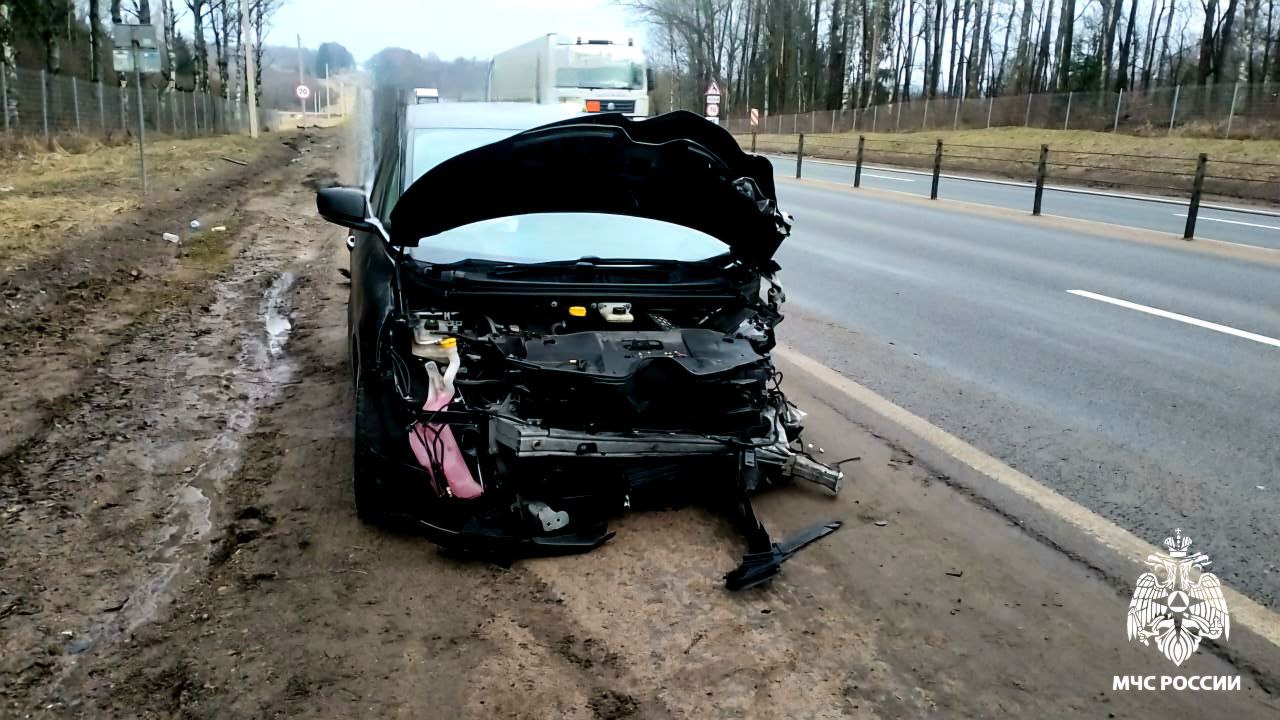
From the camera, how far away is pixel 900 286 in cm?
964

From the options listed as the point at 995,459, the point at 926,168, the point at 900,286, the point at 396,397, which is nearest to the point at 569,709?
the point at 396,397

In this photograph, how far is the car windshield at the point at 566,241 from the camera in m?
4.32

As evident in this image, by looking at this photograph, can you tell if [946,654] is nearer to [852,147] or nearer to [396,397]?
[396,397]

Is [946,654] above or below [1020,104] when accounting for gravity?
below

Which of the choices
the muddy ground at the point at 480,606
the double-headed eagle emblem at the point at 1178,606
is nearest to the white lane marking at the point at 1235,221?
the muddy ground at the point at 480,606

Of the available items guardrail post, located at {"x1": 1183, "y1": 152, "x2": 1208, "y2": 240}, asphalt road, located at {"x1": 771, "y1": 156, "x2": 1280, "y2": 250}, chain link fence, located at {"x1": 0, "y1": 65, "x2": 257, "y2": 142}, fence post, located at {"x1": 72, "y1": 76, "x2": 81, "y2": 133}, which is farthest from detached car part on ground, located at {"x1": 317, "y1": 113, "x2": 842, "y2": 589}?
fence post, located at {"x1": 72, "y1": 76, "x2": 81, "y2": 133}

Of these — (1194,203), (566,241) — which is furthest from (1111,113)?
(566,241)

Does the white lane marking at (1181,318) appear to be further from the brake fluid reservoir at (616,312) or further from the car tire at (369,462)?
the car tire at (369,462)

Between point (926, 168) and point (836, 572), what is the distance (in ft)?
95.9

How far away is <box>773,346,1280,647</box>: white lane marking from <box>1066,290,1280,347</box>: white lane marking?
12.2 ft

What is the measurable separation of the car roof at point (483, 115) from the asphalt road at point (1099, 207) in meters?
11.4

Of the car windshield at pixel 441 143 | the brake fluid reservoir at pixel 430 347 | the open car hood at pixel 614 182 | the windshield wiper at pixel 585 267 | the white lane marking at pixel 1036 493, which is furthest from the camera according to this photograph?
the car windshield at pixel 441 143

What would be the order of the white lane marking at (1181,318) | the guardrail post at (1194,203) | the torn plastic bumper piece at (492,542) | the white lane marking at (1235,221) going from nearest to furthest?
the torn plastic bumper piece at (492,542)
the white lane marking at (1181,318)
the guardrail post at (1194,203)
the white lane marking at (1235,221)

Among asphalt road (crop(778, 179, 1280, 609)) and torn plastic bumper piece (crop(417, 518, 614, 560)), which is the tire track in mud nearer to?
torn plastic bumper piece (crop(417, 518, 614, 560))
